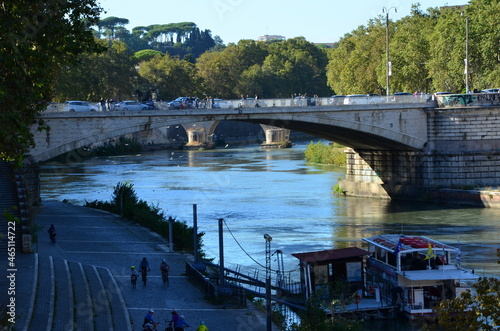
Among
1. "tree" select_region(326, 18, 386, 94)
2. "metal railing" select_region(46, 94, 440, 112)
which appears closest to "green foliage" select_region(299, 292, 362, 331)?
"metal railing" select_region(46, 94, 440, 112)

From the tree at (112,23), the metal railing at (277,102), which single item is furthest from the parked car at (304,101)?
the tree at (112,23)

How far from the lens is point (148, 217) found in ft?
90.7

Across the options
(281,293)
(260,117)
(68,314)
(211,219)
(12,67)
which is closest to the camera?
(12,67)

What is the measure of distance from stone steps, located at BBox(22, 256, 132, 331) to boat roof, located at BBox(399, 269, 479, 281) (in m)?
6.31

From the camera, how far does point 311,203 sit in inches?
1398

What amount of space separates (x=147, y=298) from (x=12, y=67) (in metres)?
6.30

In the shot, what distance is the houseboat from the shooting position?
18.1 m

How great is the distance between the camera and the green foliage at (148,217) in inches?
932

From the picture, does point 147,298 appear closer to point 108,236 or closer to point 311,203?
point 108,236

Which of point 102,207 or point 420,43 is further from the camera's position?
point 420,43

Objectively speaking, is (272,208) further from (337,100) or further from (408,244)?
(408,244)

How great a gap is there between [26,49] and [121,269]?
8.26 metres

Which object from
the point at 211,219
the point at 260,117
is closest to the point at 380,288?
the point at 211,219

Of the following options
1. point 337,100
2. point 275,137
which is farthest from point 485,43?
point 275,137
